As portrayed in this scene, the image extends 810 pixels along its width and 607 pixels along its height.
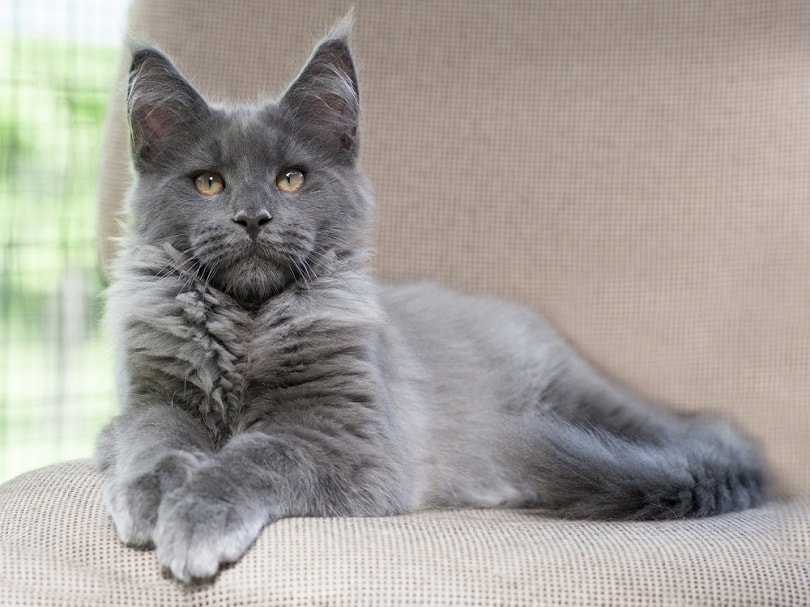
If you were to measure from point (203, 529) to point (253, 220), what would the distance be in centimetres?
56

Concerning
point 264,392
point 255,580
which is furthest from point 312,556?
point 264,392

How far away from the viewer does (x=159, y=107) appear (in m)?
1.73

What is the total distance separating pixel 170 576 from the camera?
129cm

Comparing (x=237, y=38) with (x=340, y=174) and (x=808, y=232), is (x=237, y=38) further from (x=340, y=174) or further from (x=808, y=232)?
(x=808, y=232)

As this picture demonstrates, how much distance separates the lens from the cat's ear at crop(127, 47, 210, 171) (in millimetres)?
1699

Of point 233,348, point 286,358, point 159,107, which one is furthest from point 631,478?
point 159,107

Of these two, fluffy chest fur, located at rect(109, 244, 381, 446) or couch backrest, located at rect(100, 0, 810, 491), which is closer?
fluffy chest fur, located at rect(109, 244, 381, 446)

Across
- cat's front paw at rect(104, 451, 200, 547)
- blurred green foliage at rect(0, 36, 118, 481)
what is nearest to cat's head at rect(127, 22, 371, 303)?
cat's front paw at rect(104, 451, 200, 547)

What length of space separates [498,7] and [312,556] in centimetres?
178

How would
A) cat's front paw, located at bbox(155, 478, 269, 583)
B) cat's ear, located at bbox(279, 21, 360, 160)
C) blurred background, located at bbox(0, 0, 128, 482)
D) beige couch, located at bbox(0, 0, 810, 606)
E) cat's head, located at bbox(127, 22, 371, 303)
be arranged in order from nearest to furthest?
cat's front paw, located at bbox(155, 478, 269, 583), cat's head, located at bbox(127, 22, 371, 303), cat's ear, located at bbox(279, 21, 360, 160), beige couch, located at bbox(0, 0, 810, 606), blurred background, located at bbox(0, 0, 128, 482)

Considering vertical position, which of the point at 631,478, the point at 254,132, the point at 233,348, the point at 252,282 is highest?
the point at 254,132

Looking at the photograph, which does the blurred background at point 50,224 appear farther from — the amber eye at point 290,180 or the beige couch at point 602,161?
→ the amber eye at point 290,180

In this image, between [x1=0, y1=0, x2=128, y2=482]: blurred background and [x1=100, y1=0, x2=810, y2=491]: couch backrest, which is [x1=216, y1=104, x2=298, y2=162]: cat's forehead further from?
[x1=0, y1=0, x2=128, y2=482]: blurred background

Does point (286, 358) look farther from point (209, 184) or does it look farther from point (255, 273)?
point (209, 184)
